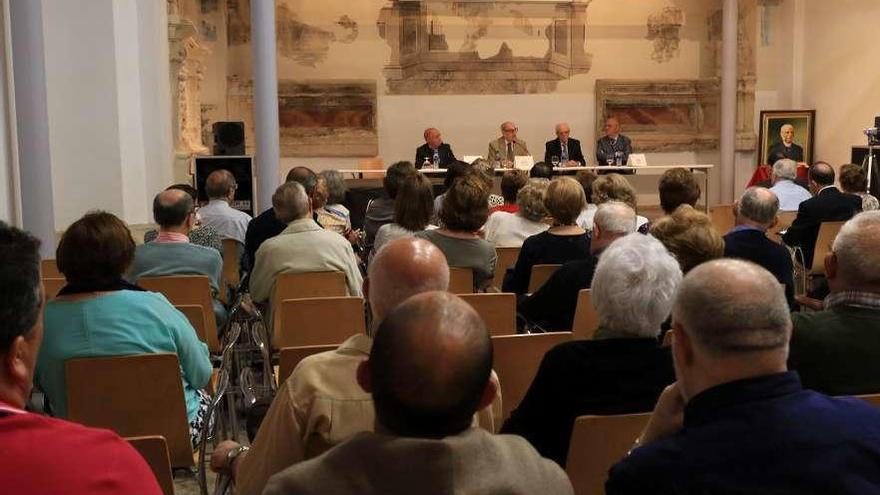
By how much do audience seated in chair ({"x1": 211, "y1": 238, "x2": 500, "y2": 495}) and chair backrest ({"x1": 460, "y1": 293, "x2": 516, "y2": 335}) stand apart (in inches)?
72.1

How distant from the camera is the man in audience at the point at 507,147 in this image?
14.1 meters

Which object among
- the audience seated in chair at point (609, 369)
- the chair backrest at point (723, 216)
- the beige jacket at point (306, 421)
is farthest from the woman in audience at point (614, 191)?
the beige jacket at point (306, 421)

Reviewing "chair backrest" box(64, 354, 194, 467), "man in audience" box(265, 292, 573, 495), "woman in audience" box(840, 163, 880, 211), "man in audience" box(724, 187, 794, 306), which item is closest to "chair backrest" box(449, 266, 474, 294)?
"man in audience" box(724, 187, 794, 306)

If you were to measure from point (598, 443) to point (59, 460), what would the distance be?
1388 mm

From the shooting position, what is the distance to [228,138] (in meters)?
11.6

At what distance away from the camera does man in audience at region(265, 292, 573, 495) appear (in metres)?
1.68

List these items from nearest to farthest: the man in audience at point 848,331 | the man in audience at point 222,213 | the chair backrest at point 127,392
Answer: the man in audience at point 848,331, the chair backrest at point 127,392, the man in audience at point 222,213

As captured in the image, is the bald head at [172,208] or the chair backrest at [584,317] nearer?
the chair backrest at [584,317]

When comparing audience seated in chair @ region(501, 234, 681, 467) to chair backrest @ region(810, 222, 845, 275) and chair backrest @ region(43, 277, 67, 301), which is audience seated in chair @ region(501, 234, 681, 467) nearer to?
chair backrest @ region(43, 277, 67, 301)

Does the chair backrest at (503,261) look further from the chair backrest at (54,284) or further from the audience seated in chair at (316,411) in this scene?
the audience seated in chair at (316,411)

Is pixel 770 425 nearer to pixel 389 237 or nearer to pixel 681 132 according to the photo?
pixel 389 237

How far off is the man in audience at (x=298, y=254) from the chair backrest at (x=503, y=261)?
1036 mm

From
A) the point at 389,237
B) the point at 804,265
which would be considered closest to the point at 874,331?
the point at 389,237

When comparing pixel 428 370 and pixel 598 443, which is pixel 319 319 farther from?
pixel 428 370
